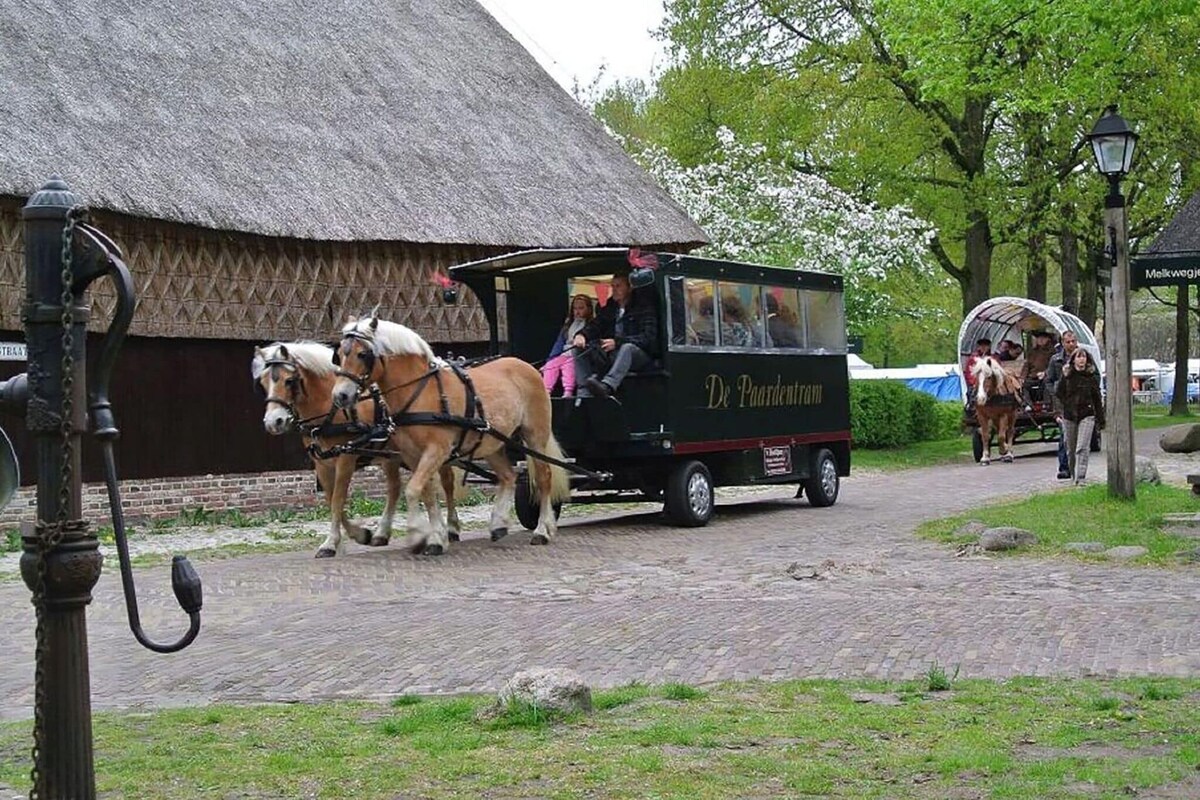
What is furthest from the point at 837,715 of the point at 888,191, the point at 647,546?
the point at 888,191

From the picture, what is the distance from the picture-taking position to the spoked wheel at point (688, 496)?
58.6ft

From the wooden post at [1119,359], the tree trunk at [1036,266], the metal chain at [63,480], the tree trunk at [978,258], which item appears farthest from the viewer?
the tree trunk at [1036,266]

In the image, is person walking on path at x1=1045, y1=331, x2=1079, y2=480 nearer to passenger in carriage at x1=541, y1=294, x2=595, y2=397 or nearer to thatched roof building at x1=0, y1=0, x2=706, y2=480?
thatched roof building at x1=0, y1=0, x2=706, y2=480

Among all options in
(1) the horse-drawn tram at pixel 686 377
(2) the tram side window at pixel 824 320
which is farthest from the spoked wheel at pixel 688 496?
(2) the tram side window at pixel 824 320

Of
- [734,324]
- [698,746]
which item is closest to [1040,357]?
[734,324]

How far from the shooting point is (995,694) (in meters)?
7.79

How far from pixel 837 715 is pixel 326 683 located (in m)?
2.93

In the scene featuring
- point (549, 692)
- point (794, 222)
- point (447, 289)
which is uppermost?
point (794, 222)

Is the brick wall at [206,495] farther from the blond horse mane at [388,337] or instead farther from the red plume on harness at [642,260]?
the red plume on harness at [642,260]

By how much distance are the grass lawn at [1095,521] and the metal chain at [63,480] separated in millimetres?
10171

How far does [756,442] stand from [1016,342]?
15666 millimetres

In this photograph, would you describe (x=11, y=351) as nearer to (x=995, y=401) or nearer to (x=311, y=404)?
(x=311, y=404)

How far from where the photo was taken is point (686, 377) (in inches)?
700

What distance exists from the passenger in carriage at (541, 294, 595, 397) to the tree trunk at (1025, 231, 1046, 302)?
23925 millimetres
